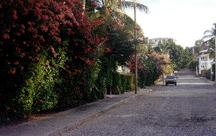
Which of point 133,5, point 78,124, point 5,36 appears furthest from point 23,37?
point 133,5

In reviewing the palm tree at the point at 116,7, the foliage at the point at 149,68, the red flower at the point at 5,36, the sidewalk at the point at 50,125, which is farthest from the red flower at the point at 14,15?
the foliage at the point at 149,68

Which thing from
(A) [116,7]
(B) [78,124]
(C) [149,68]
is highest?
(A) [116,7]

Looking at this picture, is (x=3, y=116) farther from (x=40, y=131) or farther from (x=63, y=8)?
(x=63, y=8)

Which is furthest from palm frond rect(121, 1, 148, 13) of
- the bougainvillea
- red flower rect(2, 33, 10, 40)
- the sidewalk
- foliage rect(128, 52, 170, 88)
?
red flower rect(2, 33, 10, 40)

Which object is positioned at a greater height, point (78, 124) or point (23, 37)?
point (23, 37)

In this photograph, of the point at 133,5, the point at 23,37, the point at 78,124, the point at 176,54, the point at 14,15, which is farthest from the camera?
the point at 176,54

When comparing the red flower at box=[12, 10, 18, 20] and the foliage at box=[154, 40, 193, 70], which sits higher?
the foliage at box=[154, 40, 193, 70]

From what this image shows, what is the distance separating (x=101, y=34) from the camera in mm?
27906

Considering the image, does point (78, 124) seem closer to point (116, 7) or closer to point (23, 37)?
point (23, 37)

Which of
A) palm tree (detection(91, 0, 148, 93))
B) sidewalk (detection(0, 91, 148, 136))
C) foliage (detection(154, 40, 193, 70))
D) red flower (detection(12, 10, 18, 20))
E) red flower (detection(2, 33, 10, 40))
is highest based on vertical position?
foliage (detection(154, 40, 193, 70))

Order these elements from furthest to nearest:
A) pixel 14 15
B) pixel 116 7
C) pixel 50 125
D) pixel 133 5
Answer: pixel 133 5
pixel 116 7
pixel 50 125
pixel 14 15

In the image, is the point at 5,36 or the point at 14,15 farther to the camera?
the point at 14,15

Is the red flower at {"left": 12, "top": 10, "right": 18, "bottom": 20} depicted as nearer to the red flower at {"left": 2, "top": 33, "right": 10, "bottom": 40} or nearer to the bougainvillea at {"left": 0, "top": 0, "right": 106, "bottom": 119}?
the bougainvillea at {"left": 0, "top": 0, "right": 106, "bottom": 119}

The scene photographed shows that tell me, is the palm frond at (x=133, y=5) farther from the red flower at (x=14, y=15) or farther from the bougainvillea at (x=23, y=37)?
the red flower at (x=14, y=15)
